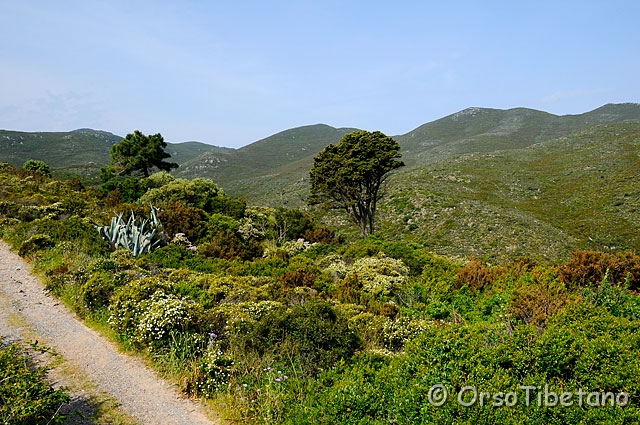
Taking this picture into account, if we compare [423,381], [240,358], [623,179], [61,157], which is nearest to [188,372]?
[240,358]

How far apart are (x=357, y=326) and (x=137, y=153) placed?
33469 mm

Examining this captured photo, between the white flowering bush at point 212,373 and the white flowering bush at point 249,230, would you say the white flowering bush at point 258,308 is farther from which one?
the white flowering bush at point 249,230

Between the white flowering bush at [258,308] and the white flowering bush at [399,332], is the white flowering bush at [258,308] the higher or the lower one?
the higher one

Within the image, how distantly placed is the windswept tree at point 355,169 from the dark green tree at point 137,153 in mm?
19191

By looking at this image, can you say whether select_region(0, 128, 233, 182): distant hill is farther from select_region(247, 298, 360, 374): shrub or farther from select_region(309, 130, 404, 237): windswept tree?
select_region(247, 298, 360, 374): shrub

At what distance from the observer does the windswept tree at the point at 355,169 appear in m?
21.4

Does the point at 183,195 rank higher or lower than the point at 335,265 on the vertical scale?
higher

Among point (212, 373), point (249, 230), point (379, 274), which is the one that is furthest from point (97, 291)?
point (249, 230)

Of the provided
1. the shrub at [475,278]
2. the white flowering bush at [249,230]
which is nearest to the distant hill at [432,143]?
the white flowering bush at [249,230]

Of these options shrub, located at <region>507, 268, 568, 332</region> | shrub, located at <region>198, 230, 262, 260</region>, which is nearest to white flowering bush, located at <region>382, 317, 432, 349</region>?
shrub, located at <region>507, 268, 568, 332</region>

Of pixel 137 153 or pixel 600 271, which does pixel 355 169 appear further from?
pixel 137 153

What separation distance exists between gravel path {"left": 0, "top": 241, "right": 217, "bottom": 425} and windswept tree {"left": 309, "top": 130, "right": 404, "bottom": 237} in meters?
15.3

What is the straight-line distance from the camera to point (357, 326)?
6.96 m

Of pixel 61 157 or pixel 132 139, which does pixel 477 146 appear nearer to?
pixel 132 139
